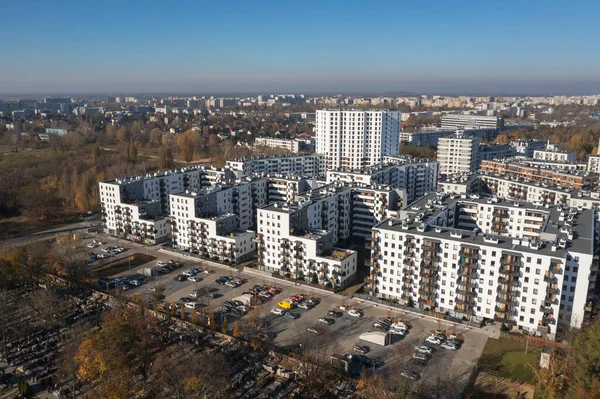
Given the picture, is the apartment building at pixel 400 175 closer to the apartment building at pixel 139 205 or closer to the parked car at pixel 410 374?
the apartment building at pixel 139 205

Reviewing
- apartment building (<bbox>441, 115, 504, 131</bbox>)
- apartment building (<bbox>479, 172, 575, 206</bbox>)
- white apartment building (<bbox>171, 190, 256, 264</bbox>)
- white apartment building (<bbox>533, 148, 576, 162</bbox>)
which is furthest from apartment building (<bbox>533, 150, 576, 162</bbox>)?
white apartment building (<bbox>171, 190, 256, 264</bbox>)

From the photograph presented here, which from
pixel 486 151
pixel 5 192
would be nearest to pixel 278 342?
pixel 5 192

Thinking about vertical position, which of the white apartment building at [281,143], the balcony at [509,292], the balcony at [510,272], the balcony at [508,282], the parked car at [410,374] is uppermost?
the white apartment building at [281,143]

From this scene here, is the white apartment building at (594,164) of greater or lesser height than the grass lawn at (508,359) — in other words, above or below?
above

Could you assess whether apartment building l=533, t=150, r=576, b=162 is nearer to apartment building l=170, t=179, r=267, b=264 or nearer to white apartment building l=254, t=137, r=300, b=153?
white apartment building l=254, t=137, r=300, b=153

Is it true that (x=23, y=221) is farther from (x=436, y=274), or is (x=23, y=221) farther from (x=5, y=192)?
(x=436, y=274)

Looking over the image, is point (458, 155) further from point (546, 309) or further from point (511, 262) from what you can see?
point (546, 309)

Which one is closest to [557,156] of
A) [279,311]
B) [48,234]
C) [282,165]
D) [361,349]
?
[282,165]

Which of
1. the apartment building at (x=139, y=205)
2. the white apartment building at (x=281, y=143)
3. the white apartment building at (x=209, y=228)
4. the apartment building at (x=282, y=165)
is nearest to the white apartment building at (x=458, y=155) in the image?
the apartment building at (x=282, y=165)

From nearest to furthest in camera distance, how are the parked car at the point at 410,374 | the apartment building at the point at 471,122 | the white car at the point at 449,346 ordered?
the parked car at the point at 410,374
the white car at the point at 449,346
the apartment building at the point at 471,122
